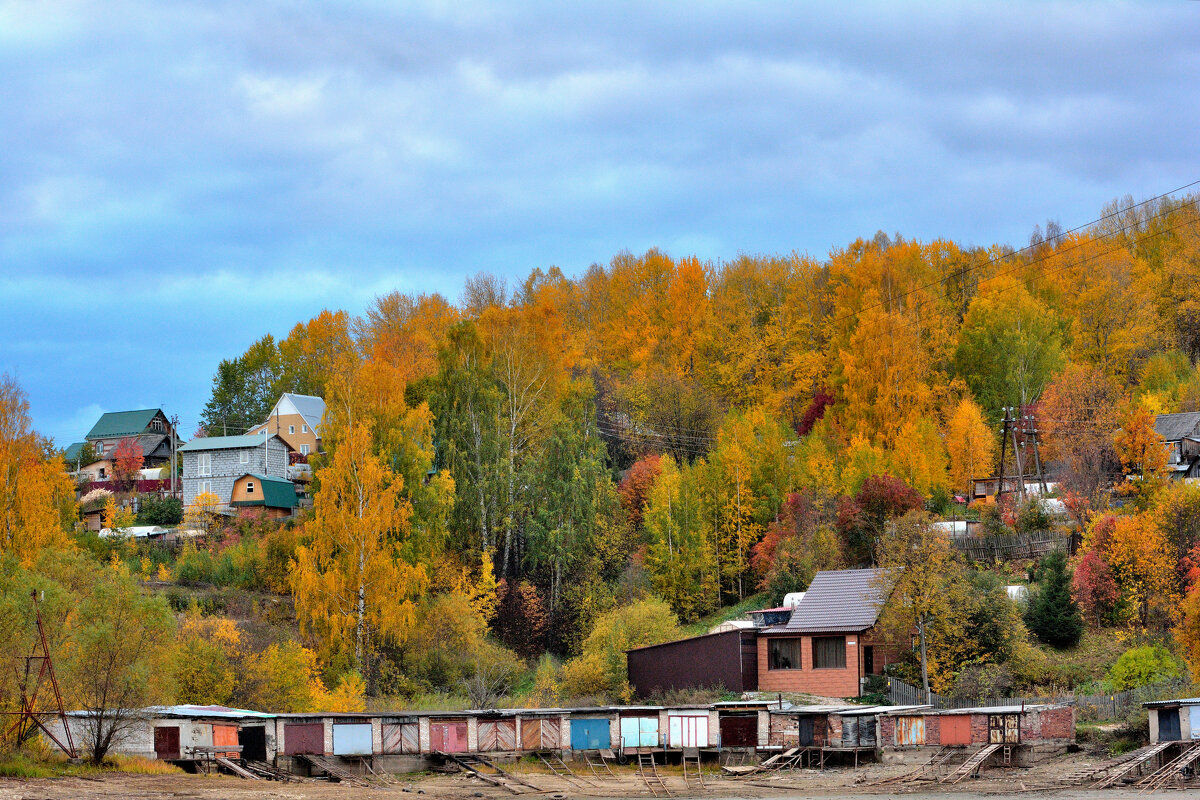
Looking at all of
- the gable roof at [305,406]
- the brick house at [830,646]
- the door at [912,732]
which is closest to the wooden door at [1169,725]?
the door at [912,732]

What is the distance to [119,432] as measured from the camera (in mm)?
118750

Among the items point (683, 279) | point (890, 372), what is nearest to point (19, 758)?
point (890, 372)

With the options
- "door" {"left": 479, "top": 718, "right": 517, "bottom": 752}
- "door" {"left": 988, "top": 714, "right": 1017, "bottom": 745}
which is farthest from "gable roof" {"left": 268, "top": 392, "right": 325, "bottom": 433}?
"door" {"left": 988, "top": 714, "right": 1017, "bottom": 745}

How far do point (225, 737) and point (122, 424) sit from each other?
3625 inches

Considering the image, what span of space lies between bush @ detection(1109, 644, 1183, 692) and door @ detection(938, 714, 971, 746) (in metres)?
7.53

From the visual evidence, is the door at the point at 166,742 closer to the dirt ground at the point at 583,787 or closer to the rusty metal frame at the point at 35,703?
the dirt ground at the point at 583,787

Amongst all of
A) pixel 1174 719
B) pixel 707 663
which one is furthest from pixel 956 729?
pixel 707 663

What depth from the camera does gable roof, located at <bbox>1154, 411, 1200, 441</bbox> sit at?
235 feet

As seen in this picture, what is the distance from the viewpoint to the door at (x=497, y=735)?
3919cm

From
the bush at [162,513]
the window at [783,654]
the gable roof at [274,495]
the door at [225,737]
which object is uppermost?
the gable roof at [274,495]

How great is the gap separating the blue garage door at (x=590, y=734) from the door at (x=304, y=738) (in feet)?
27.4

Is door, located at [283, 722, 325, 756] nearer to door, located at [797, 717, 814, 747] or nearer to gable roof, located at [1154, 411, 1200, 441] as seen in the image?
door, located at [797, 717, 814, 747]

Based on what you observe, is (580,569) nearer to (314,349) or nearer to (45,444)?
(45,444)

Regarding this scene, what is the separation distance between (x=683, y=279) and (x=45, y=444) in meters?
50.8
